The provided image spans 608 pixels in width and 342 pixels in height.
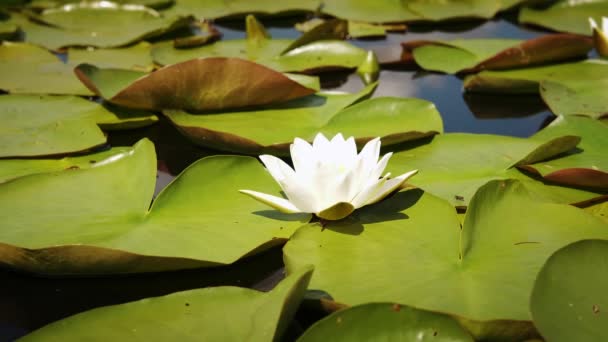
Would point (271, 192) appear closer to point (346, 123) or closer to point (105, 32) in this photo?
point (346, 123)

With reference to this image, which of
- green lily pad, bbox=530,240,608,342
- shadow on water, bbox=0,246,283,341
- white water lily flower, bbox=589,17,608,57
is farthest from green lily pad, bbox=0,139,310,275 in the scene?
white water lily flower, bbox=589,17,608,57

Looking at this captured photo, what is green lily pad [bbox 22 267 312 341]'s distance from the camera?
83 cm

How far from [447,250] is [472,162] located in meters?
0.43

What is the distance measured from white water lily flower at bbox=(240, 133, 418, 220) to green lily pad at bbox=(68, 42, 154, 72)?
120 cm

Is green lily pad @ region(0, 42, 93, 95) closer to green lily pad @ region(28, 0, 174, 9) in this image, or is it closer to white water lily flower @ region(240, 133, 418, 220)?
green lily pad @ region(28, 0, 174, 9)

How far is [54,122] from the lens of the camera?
1.64 meters

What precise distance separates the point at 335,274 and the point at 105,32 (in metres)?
2.02

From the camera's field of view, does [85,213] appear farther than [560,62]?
No

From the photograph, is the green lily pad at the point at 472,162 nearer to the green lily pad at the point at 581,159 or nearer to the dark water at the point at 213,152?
the green lily pad at the point at 581,159

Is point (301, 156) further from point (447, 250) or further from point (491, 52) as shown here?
point (491, 52)

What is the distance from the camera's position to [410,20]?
111 inches

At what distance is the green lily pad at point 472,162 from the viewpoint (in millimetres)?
1305

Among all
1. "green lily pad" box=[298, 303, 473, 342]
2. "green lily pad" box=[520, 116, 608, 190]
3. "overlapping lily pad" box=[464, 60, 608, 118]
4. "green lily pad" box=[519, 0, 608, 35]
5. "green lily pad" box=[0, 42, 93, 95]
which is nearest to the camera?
"green lily pad" box=[298, 303, 473, 342]

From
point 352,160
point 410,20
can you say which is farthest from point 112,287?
point 410,20
